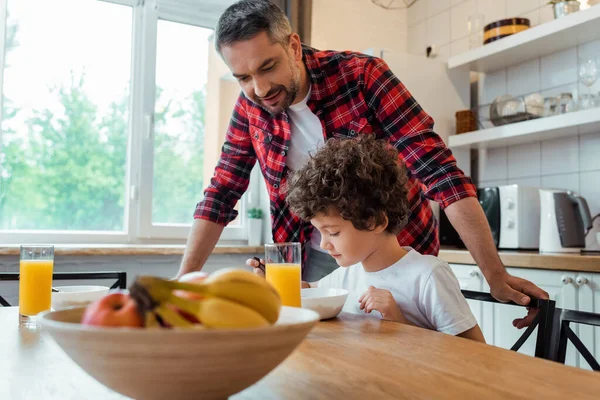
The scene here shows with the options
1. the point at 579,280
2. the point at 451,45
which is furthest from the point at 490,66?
the point at 579,280

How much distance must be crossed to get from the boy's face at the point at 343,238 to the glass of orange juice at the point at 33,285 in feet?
1.97

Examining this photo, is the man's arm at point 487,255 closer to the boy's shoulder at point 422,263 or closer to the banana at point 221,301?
the boy's shoulder at point 422,263

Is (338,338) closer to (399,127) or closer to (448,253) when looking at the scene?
(399,127)

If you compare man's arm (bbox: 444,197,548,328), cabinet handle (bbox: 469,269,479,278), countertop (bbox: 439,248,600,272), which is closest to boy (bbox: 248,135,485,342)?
man's arm (bbox: 444,197,548,328)

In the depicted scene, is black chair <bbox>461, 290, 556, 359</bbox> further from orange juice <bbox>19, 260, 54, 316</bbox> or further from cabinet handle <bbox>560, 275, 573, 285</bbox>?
cabinet handle <bbox>560, 275, 573, 285</bbox>

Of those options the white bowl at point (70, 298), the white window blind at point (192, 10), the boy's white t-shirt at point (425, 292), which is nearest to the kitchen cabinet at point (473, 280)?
the boy's white t-shirt at point (425, 292)

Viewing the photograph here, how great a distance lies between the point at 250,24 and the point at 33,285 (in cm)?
86

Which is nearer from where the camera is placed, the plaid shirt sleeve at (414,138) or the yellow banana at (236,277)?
the yellow banana at (236,277)

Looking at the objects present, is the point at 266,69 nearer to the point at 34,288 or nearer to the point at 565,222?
the point at 34,288

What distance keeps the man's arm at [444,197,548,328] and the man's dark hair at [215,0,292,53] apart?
2.22 ft

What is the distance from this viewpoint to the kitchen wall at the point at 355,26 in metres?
3.49

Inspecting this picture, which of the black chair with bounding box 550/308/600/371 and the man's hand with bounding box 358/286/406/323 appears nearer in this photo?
the black chair with bounding box 550/308/600/371

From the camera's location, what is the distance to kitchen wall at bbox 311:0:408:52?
349 cm

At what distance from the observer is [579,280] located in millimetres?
2043
